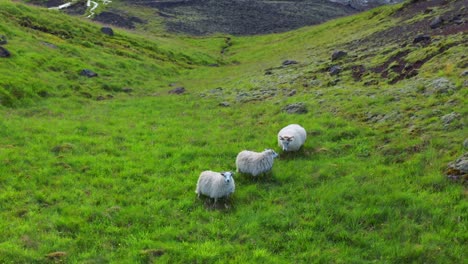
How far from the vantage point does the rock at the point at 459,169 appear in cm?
1430

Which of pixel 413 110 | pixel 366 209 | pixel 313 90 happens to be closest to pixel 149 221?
pixel 366 209

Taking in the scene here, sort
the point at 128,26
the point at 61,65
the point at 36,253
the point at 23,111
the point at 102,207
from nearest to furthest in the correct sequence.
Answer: the point at 36,253 → the point at 102,207 → the point at 23,111 → the point at 61,65 → the point at 128,26

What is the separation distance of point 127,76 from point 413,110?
1263 inches

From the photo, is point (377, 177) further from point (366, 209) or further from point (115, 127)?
point (115, 127)

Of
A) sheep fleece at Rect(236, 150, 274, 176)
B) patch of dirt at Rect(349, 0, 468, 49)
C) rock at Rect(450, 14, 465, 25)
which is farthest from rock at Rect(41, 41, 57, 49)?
rock at Rect(450, 14, 465, 25)

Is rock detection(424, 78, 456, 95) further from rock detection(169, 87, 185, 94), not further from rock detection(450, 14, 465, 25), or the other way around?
rock detection(169, 87, 185, 94)

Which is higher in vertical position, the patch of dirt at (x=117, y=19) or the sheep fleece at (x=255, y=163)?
the patch of dirt at (x=117, y=19)

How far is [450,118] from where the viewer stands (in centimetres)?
1891

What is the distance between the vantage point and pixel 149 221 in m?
14.0

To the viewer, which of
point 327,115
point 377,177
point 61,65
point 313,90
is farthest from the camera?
point 61,65

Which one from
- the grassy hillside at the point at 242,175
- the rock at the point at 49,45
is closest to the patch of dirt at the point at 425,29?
the grassy hillside at the point at 242,175

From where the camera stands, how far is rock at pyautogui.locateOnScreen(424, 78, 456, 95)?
2250cm

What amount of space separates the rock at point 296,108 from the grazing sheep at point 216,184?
13.1 metres

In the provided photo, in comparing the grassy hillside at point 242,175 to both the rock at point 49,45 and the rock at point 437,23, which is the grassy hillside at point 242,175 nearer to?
the rock at point 437,23
